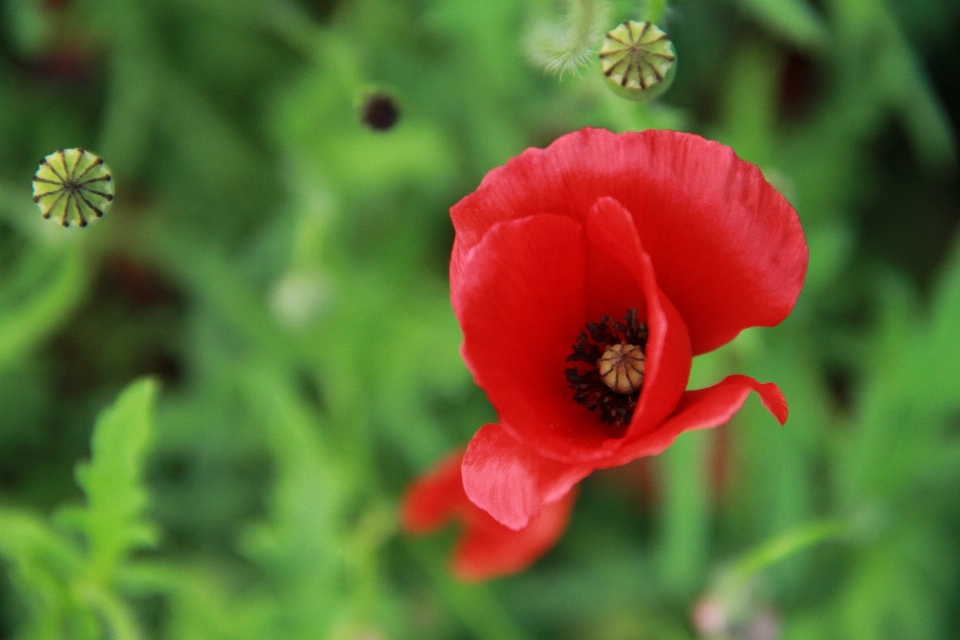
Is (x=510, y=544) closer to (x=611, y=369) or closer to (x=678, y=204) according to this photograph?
(x=611, y=369)

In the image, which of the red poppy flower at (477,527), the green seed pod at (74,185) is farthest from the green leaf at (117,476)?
the red poppy flower at (477,527)

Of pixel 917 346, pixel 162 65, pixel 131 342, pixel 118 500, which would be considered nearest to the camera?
pixel 118 500

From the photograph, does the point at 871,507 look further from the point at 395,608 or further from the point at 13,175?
the point at 13,175

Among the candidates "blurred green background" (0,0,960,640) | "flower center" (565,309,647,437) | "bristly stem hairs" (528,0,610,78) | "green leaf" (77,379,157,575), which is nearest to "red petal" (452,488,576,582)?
"blurred green background" (0,0,960,640)

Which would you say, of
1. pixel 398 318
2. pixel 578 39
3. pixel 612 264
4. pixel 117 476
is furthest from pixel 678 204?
pixel 398 318

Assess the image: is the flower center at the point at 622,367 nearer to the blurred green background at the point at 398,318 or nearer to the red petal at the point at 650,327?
the red petal at the point at 650,327

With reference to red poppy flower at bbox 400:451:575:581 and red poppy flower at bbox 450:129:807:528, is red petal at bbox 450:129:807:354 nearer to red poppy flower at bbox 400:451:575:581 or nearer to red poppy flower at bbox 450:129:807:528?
red poppy flower at bbox 450:129:807:528

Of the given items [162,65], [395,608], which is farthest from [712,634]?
[162,65]
